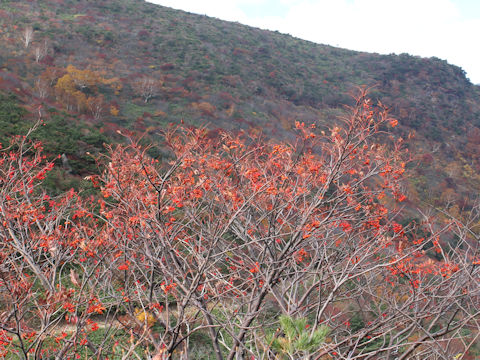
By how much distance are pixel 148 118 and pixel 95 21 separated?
2074 cm

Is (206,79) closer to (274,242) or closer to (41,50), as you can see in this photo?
(41,50)

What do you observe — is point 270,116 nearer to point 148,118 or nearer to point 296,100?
point 296,100

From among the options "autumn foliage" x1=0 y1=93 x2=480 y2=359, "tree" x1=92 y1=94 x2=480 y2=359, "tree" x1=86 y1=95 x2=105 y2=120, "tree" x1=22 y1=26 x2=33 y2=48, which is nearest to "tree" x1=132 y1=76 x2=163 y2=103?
"tree" x1=86 y1=95 x2=105 y2=120

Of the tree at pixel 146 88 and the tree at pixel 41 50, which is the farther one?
the tree at pixel 146 88

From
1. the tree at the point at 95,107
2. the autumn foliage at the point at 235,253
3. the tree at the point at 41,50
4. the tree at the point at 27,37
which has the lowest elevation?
the tree at the point at 95,107

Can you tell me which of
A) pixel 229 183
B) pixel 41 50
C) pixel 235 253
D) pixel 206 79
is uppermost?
pixel 206 79

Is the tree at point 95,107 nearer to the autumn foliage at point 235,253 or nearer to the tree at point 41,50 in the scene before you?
the tree at point 41,50

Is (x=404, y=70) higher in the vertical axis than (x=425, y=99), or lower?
higher

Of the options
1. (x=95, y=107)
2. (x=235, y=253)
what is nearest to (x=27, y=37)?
(x=95, y=107)

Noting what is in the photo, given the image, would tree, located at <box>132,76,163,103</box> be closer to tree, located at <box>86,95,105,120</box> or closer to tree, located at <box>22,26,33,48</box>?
tree, located at <box>86,95,105,120</box>

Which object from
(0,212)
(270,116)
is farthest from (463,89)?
(0,212)

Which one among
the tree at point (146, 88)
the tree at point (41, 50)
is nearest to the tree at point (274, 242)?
the tree at point (146, 88)

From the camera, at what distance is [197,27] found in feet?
145

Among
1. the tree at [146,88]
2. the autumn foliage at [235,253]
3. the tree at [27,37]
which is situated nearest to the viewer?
the autumn foliage at [235,253]
